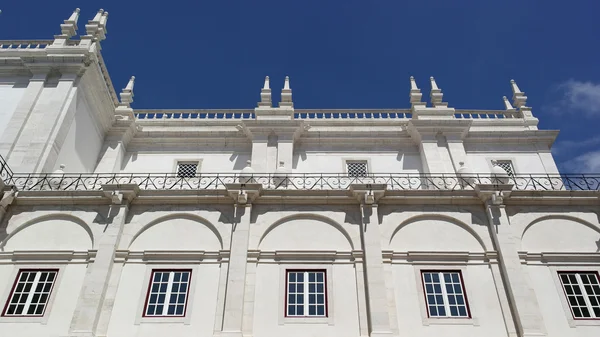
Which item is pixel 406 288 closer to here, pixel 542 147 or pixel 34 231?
pixel 34 231

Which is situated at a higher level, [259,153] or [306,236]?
[259,153]

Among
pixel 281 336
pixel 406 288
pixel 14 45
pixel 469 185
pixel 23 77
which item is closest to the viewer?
pixel 281 336

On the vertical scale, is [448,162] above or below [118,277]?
above

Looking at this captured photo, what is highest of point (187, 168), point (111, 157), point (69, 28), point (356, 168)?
point (69, 28)

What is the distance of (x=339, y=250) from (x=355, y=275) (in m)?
0.97

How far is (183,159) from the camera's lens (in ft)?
77.2

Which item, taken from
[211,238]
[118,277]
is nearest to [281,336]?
[211,238]

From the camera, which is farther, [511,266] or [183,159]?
[183,159]

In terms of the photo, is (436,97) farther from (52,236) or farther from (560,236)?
(52,236)

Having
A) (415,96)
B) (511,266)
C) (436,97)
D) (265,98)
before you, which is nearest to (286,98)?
(265,98)

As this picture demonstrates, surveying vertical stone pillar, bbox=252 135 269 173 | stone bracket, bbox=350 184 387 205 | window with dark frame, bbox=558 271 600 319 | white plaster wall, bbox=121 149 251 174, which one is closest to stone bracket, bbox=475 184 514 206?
window with dark frame, bbox=558 271 600 319

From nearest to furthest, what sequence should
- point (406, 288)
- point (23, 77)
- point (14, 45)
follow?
point (406, 288) < point (23, 77) < point (14, 45)

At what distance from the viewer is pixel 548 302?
522 inches

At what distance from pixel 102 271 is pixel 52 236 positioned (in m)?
2.53
